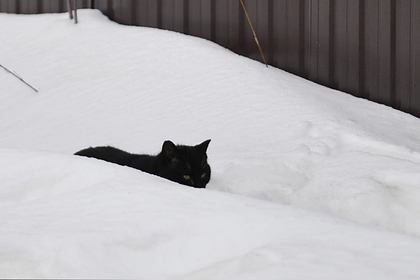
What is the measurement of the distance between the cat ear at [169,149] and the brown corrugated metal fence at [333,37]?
9.82 feet

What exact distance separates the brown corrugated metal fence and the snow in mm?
275

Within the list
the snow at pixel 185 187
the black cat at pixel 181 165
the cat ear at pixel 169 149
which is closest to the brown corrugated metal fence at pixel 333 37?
the snow at pixel 185 187

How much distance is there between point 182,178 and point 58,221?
1505 mm

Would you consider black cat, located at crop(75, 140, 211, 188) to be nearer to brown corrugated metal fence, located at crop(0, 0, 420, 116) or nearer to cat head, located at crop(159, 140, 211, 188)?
cat head, located at crop(159, 140, 211, 188)

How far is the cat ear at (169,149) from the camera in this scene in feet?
12.0

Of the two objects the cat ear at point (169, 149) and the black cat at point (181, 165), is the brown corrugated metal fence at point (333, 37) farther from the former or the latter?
the cat ear at point (169, 149)

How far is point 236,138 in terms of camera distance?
476cm

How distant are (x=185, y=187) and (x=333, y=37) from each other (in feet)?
13.2

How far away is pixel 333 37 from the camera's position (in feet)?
20.3

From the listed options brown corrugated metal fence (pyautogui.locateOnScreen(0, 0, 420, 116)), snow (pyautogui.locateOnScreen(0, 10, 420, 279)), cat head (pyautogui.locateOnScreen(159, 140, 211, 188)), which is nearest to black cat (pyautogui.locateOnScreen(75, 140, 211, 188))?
cat head (pyautogui.locateOnScreen(159, 140, 211, 188))

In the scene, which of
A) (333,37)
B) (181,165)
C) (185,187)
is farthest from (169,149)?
(333,37)

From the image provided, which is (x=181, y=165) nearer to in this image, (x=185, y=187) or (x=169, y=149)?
(x=169, y=149)

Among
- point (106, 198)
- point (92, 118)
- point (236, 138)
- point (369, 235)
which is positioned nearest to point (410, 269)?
point (369, 235)

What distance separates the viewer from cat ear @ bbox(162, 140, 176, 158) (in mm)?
3663
